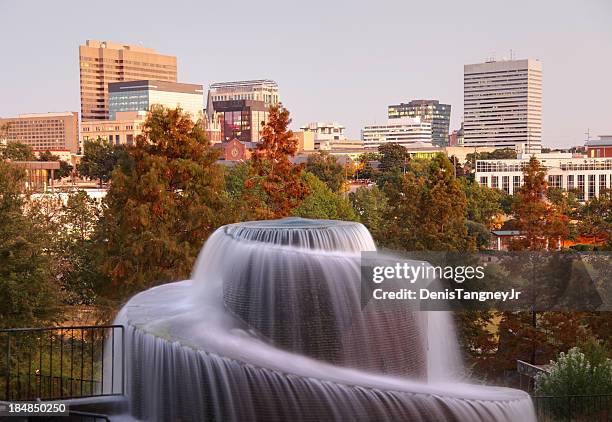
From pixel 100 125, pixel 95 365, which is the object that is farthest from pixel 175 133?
pixel 100 125

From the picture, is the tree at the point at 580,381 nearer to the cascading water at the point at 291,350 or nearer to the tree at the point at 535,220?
the cascading water at the point at 291,350

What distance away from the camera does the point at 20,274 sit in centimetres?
1884

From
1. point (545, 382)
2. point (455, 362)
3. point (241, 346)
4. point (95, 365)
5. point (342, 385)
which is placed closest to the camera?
point (342, 385)

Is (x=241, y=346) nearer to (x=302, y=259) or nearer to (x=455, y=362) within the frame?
(x=302, y=259)

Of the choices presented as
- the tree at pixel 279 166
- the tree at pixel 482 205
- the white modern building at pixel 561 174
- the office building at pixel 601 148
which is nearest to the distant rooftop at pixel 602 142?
the office building at pixel 601 148

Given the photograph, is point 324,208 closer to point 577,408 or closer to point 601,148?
point 577,408

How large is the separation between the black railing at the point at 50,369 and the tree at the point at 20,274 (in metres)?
0.52

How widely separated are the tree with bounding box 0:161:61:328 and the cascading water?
563 cm

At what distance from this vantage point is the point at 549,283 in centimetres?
2205

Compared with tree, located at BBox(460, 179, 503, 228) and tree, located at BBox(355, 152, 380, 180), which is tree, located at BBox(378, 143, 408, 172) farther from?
tree, located at BBox(460, 179, 503, 228)

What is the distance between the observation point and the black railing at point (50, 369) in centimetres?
1405

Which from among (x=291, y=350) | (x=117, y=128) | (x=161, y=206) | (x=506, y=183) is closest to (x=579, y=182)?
(x=506, y=183)

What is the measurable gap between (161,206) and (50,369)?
24.5 ft

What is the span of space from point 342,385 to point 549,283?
1252 centimetres
